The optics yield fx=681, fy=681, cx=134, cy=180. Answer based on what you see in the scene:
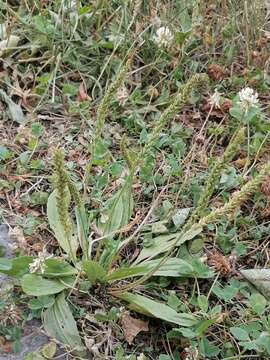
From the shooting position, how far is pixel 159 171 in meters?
2.38

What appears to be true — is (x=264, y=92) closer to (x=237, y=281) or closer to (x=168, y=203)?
(x=168, y=203)

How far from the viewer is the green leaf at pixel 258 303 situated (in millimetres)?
1919

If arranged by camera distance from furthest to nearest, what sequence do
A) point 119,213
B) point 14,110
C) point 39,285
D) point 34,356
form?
1. point 14,110
2. point 119,213
3. point 39,285
4. point 34,356

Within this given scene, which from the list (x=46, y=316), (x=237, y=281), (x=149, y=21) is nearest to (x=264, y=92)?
(x=149, y=21)

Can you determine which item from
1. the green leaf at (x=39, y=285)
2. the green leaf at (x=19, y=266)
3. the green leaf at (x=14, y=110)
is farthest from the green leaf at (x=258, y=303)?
the green leaf at (x=14, y=110)

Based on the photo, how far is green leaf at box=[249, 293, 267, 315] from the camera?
1919 millimetres

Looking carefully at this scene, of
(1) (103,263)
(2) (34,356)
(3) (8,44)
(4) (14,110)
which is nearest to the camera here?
(2) (34,356)

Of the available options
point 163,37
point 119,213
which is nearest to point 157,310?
point 119,213

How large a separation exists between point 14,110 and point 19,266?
836mm

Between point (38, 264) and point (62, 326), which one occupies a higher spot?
point (38, 264)

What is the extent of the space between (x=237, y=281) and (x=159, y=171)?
1.70 feet

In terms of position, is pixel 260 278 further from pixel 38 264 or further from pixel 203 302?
pixel 38 264

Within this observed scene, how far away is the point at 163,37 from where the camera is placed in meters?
2.71

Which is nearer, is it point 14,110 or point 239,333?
point 239,333
